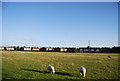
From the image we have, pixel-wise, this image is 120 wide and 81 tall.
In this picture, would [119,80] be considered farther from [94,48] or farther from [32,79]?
[94,48]

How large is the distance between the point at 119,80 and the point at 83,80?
3.51 meters

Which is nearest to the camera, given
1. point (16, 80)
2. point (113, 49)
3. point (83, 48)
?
point (16, 80)

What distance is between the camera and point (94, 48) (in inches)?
4931

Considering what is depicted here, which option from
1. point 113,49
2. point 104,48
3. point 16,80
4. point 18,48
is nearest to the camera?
point 16,80

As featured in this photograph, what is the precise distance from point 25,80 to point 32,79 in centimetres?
62

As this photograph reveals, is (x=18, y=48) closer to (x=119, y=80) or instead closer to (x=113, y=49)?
(x=113, y=49)

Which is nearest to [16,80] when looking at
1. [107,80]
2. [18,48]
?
[107,80]

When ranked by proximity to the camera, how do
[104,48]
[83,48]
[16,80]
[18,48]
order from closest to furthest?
[16,80], [104,48], [83,48], [18,48]

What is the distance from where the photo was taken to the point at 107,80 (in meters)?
15.6

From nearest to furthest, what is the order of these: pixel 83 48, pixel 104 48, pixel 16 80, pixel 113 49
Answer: pixel 16 80, pixel 113 49, pixel 104 48, pixel 83 48

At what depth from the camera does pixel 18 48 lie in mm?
148125

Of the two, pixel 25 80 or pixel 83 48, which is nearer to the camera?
pixel 25 80

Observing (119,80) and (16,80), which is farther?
(119,80)

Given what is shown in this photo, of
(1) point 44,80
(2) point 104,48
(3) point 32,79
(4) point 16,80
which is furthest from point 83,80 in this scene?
(2) point 104,48
